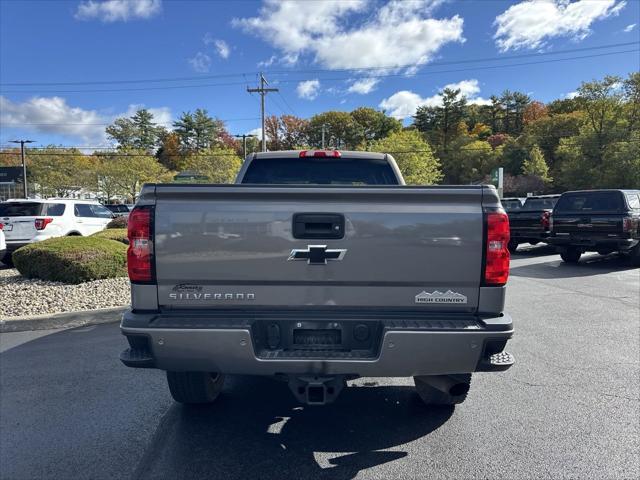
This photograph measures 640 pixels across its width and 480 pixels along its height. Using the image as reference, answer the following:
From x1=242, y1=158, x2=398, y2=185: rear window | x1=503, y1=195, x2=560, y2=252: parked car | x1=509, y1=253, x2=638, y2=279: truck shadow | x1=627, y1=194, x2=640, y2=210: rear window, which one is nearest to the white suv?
x1=242, y1=158, x2=398, y2=185: rear window

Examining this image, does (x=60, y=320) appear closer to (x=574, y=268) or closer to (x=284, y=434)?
(x=284, y=434)

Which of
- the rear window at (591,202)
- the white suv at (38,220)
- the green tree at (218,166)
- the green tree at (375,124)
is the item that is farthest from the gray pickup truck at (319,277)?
the green tree at (375,124)

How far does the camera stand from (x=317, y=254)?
2441mm

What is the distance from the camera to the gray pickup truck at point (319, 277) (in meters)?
2.41

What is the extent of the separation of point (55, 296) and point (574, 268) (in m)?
12.1

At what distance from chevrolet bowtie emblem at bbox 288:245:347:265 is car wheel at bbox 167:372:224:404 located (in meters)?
1.42

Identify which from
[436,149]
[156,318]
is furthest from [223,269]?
[436,149]

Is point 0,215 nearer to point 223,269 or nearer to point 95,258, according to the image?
point 95,258

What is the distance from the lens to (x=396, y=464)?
8.89 ft

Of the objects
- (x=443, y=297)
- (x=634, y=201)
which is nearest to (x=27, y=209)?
(x=443, y=297)

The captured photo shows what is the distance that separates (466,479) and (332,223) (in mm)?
1821

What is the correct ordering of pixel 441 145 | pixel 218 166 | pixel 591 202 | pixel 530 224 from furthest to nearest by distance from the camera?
pixel 441 145, pixel 218 166, pixel 530 224, pixel 591 202

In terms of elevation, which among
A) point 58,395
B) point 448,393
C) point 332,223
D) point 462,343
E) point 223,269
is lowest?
point 58,395

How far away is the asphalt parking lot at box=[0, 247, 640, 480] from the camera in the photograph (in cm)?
270
